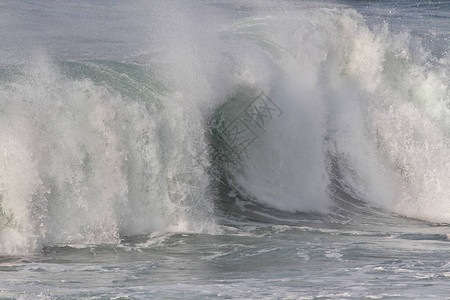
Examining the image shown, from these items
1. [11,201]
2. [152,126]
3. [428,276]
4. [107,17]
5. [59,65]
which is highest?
[107,17]

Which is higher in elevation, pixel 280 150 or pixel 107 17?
pixel 107 17

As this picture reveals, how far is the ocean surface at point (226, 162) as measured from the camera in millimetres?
10344

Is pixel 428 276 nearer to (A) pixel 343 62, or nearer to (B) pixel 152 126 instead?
(B) pixel 152 126

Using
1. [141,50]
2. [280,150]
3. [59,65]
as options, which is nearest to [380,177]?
[280,150]

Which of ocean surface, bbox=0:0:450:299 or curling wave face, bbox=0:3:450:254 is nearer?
ocean surface, bbox=0:0:450:299

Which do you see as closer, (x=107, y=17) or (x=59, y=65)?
(x=59, y=65)

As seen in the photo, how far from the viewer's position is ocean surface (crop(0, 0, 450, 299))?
10.3 meters

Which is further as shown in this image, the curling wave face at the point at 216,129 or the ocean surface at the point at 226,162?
the curling wave face at the point at 216,129

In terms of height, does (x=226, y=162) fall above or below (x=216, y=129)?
below

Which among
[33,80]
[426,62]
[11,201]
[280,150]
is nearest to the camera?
[11,201]

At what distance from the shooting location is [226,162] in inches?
628

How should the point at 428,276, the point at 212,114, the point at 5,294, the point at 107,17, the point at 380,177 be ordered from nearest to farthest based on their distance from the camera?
the point at 5,294
the point at 428,276
the point at 212,114
the point at 380,177
the point at 107,17

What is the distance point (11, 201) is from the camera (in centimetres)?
1138

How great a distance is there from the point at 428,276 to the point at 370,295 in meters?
1.31
